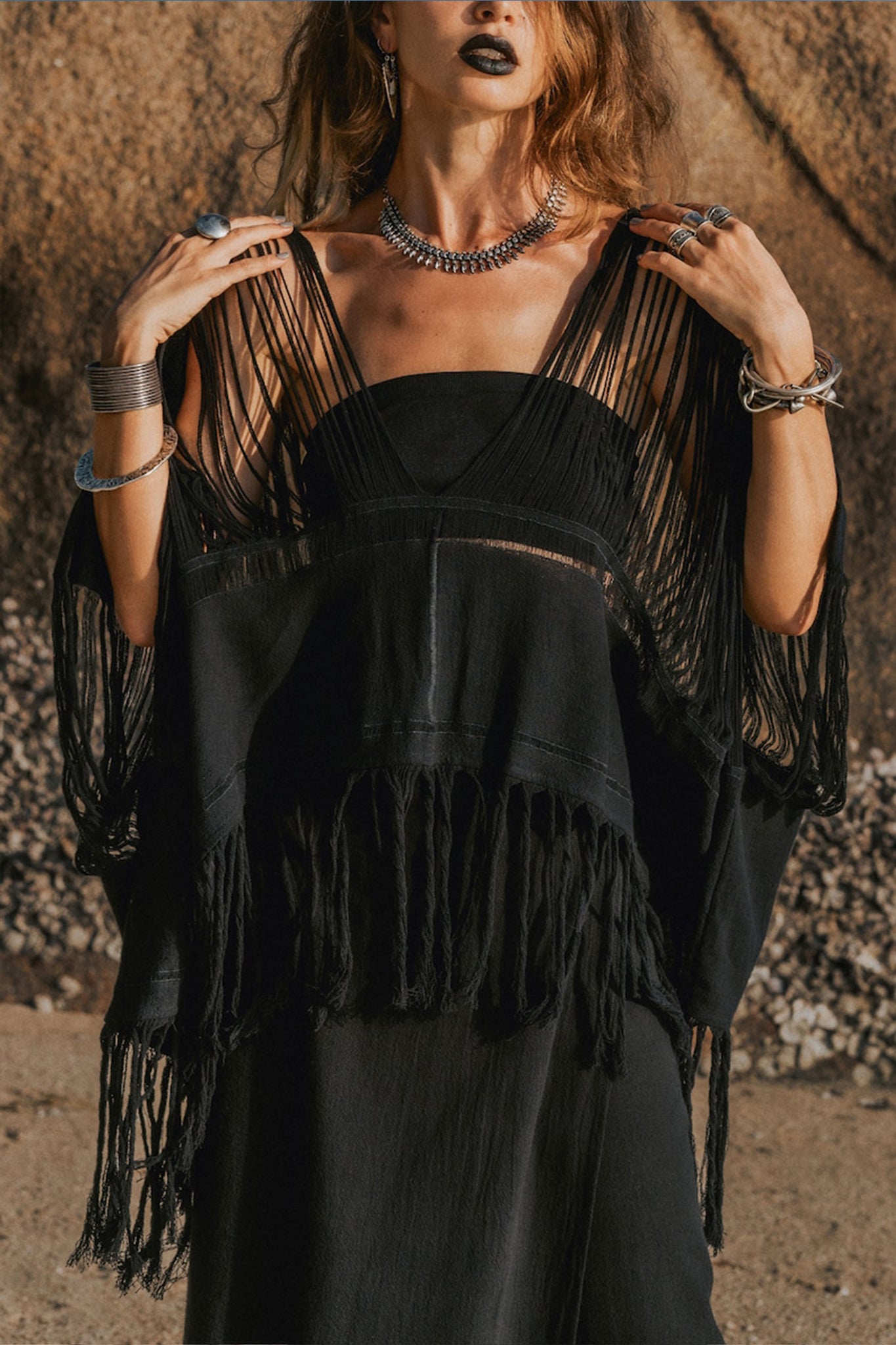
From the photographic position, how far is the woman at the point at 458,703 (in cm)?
169

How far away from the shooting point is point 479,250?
1.89 metres

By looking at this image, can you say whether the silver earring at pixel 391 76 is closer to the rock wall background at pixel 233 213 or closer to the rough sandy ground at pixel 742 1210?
the rough sandy ground at pixel 742 1210

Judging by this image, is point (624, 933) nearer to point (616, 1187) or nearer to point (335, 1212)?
point (616, 1187)

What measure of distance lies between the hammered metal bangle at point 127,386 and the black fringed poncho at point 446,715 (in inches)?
4.3

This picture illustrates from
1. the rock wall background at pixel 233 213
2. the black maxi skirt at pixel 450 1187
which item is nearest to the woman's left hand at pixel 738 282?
the black maxi skirt at pixel 450 1187

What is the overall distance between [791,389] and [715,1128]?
3.16 feet

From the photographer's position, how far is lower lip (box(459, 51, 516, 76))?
5.81 ft

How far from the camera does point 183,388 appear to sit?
194 centimetres

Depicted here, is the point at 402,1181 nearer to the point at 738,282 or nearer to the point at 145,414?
the point at 145,414

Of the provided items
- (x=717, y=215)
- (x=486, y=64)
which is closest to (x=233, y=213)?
(x=486, y=64)

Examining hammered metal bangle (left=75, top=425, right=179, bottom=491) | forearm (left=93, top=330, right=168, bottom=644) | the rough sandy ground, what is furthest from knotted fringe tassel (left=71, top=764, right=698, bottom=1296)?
the rough sandy ground

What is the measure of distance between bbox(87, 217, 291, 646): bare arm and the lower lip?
321mm

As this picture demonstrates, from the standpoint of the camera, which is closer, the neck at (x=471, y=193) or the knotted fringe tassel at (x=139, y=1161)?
the knotted fringe tassel at (x=139, y=1161)

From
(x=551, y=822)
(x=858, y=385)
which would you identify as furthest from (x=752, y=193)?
(x=551, y=822)
